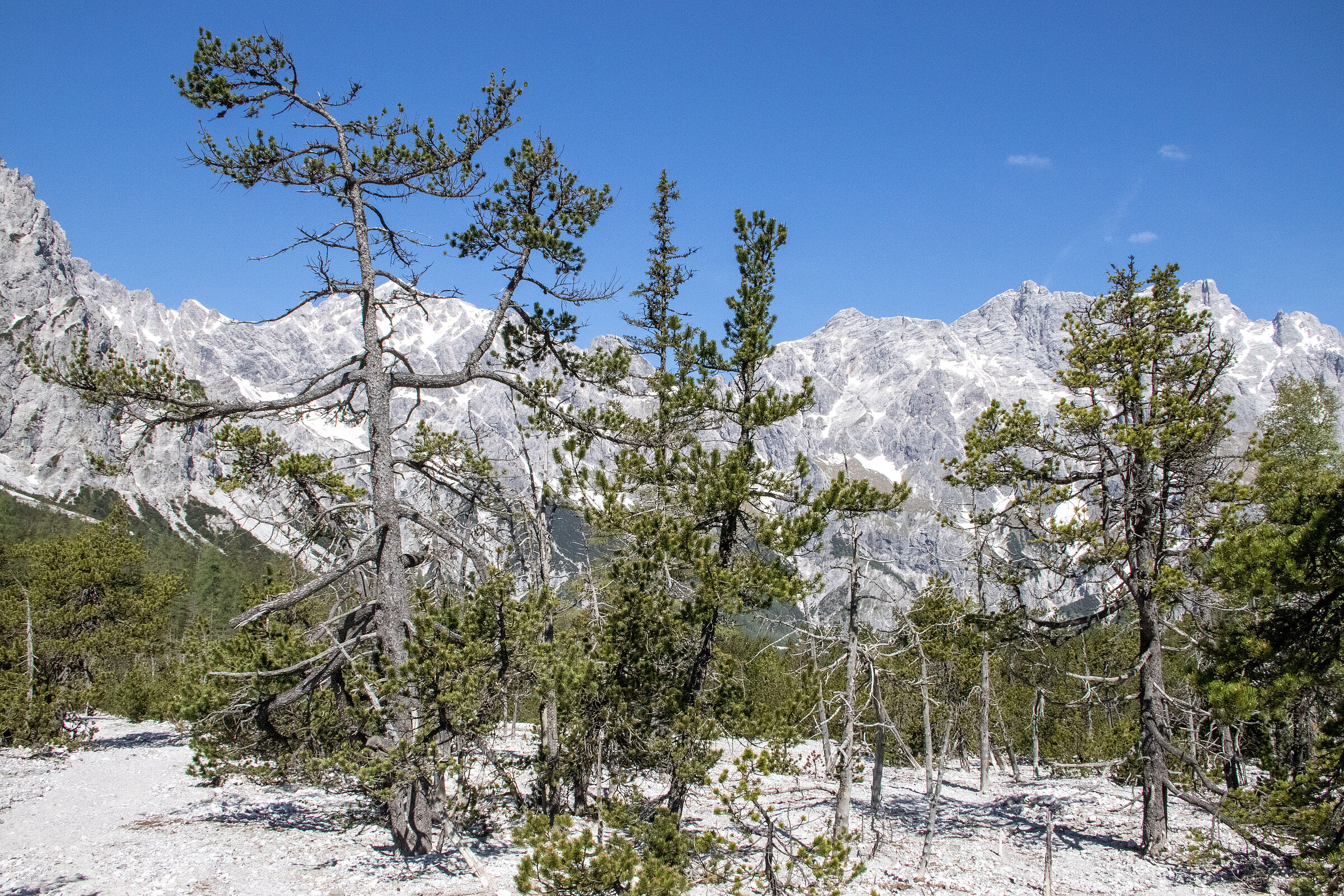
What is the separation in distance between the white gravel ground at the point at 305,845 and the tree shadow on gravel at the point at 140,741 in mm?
437

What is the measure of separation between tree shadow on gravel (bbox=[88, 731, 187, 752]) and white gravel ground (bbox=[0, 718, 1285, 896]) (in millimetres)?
437

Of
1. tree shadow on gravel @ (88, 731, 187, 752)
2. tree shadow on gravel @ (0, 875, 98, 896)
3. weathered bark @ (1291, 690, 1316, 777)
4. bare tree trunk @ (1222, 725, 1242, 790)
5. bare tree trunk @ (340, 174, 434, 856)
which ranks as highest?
bare tree trunk @ (340, 174, 434, 856)

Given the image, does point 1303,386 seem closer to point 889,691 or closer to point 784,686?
point 889,691

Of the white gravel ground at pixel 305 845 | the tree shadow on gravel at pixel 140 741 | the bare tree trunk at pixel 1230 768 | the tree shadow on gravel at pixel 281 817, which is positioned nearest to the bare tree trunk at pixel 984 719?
the white gravel ground at pixel 305 845

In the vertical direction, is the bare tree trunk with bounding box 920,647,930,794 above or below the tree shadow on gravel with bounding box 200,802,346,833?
above

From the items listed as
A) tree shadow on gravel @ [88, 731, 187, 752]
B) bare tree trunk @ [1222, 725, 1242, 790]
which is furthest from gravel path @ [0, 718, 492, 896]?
bare tree trunk @ [1222, 725, 1242, 790]

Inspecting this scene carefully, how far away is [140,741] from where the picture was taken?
23906 mm

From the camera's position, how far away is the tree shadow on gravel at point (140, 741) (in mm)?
22188

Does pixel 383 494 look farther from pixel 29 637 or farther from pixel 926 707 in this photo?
pixel 29 637

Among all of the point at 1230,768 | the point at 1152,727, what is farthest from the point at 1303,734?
the point at 1152,727

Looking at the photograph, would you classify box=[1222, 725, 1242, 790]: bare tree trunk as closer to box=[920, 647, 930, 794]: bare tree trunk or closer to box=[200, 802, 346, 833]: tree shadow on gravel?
box=[920, 647, 930, 794]: bare tree trunk

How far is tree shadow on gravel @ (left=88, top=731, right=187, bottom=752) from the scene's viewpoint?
72.8ft

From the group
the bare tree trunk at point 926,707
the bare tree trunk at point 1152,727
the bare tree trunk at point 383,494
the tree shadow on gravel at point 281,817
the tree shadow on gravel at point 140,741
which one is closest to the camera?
the bare tree trunk at point 383,494

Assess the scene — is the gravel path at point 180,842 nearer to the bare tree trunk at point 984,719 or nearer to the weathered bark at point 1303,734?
the weathered bark at point 1303,734
